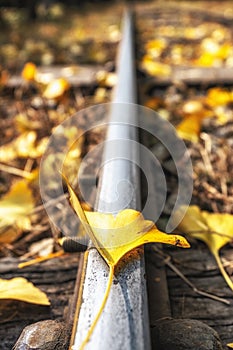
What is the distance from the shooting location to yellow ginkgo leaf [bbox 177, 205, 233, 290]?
1028mm

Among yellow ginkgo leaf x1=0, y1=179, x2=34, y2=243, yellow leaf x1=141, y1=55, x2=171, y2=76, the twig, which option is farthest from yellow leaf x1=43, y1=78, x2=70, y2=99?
the twig

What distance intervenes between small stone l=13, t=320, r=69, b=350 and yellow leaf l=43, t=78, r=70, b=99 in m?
1.32


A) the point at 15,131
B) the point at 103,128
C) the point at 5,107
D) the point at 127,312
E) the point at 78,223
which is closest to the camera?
the point at 127,312

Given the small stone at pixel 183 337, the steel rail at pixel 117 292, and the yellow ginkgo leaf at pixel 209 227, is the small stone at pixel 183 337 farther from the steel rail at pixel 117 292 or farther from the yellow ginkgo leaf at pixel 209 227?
the yellow ginkgo leaf at pixel 209 227

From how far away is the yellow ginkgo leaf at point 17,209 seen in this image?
1161mm

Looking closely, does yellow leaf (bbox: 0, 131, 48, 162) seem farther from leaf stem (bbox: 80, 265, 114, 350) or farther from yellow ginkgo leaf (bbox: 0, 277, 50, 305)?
leaf stem (bbox: 80, 265, 114, 350)

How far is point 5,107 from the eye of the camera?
1.95 metres

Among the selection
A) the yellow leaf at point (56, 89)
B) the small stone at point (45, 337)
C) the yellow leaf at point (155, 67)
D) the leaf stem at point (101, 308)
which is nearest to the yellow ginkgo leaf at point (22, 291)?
the small stone at point (45, 337)

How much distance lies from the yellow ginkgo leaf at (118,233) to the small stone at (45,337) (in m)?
0.13

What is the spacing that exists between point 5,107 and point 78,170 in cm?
76

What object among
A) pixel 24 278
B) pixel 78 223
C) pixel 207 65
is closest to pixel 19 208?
pixel 78 223

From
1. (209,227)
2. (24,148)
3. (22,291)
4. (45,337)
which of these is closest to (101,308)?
(45,337)

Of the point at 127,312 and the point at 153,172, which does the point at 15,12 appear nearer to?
the point at 153,172

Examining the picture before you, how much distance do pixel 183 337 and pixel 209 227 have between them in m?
0.41
